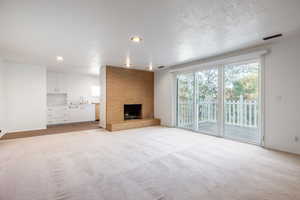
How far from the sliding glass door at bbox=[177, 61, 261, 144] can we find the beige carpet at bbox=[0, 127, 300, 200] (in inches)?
28.4

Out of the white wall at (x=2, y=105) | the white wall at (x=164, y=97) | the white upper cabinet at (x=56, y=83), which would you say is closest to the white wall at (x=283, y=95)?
the white wall at (x=164, y=97)

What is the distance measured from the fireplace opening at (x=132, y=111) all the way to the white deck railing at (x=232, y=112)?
2115 millimetres

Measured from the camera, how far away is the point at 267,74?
331 centimetres

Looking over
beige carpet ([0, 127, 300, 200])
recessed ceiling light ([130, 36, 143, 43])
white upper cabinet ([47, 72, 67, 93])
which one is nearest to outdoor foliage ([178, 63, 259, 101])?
beige carpet ([0, 127, 300, 200])

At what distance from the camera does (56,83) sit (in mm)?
6723

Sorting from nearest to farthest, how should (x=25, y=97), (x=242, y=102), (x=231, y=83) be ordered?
(x=242, y=102), (x=231, y=83), (x=25, y=97)

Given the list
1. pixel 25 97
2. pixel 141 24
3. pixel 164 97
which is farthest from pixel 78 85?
pixel 141 24

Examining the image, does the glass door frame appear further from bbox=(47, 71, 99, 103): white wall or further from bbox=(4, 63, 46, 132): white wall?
bbox=(4, 63, 46, 132): white wall

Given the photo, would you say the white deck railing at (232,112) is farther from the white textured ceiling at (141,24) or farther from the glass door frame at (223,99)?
the white textured ceiling at (141,24)

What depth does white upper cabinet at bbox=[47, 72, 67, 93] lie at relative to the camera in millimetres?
6555

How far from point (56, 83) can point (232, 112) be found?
7187mm

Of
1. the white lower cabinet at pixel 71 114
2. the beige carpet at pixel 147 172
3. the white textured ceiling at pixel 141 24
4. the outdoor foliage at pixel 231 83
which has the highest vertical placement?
the white textured ceiling at pixel 141 24

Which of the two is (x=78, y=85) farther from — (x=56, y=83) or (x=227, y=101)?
(x=227, y=101)

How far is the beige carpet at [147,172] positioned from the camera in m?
1.75
